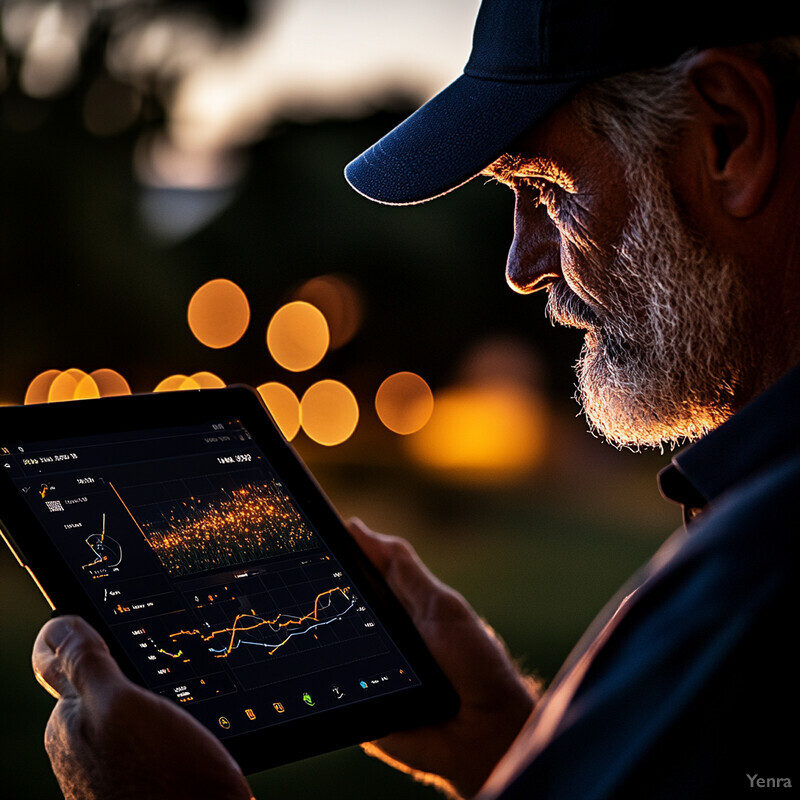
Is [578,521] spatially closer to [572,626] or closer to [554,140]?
[572,626]

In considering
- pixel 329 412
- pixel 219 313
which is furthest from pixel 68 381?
pixel 329 412

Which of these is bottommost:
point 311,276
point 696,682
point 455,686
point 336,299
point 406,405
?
point 406,405

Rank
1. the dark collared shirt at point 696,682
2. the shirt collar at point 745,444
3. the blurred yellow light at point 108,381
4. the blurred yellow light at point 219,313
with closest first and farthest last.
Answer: the dark collared shirt at point 696,682, the shirt collar at point 745,444, the blurred yellow light at point 108,381, the blurred yellow light at point 219,313

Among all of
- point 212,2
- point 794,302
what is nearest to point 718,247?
point 794,302

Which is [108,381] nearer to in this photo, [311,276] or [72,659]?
[311,276]

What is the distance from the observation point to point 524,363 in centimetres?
968

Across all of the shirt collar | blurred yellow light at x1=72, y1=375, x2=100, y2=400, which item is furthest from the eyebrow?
blurred yellow light at x1=72, y1=375, x2=100, y2=400

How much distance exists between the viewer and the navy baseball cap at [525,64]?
0.90 metres

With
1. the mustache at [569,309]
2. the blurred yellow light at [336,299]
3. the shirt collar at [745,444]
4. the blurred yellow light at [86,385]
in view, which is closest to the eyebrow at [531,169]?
the mustache at [569,309]

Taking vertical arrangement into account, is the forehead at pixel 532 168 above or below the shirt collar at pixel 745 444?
above

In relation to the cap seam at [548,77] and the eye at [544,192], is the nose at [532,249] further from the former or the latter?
the cap seam at [548,77]

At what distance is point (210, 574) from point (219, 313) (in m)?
7.22

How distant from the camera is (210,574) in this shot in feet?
3.80

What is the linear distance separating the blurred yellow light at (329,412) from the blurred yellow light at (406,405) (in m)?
0.35
